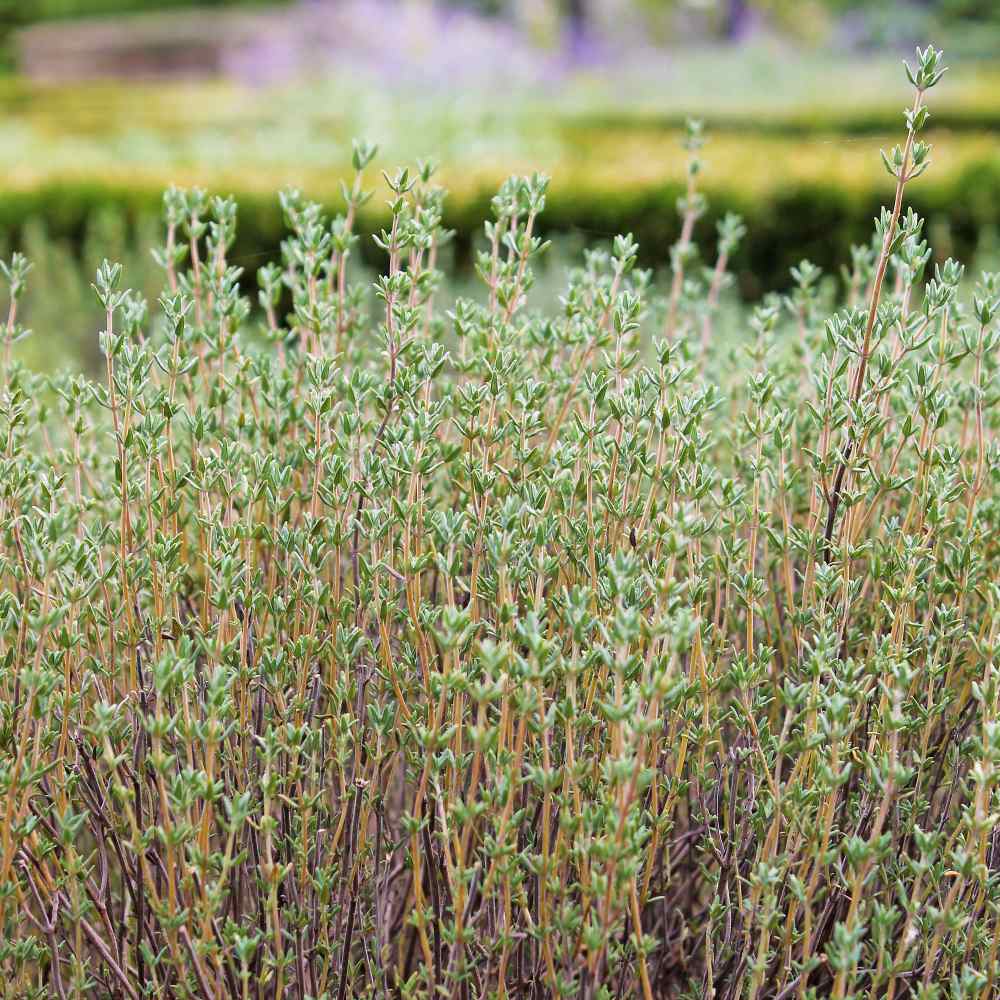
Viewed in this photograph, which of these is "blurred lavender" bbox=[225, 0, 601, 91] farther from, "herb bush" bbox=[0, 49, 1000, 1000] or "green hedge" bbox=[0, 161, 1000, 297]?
"herb bush" bbox=[0, 49, 1000, 1000]

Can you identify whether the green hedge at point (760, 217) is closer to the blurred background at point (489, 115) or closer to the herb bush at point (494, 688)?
the blurred background at point (489, 115)

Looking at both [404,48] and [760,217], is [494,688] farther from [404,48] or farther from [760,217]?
[404,48]

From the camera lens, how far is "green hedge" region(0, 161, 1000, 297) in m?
7.51

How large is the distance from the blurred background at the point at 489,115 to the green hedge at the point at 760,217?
0.05ft

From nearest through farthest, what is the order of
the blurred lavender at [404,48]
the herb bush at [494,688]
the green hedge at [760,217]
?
the herb bush at [494,688], the green hedge at [760,217], the blurred lavender at [404,48]

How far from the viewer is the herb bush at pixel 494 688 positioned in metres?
1.43

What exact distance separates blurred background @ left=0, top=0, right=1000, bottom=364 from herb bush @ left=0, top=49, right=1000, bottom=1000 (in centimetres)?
91

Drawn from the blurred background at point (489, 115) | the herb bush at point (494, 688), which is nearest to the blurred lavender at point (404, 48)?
the blurred background at point (489, 115)

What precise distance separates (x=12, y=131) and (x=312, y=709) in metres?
12.3

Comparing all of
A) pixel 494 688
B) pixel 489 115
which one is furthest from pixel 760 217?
pixel 494 688

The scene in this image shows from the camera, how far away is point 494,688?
132 centimetres

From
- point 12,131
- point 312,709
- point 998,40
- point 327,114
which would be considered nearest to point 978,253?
point 312,709

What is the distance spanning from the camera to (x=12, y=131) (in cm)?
1223

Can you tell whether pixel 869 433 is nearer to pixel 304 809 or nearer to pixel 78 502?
pixel 304 809
